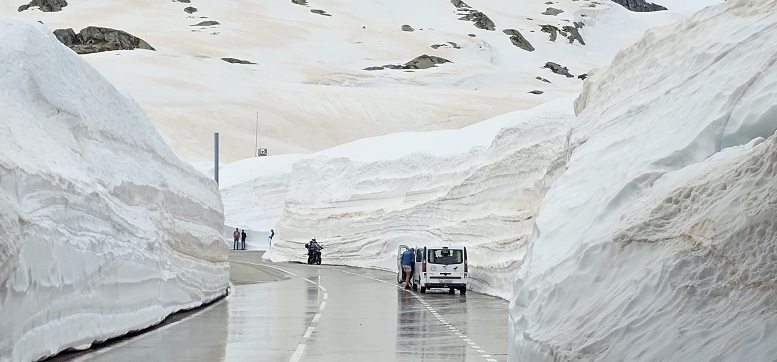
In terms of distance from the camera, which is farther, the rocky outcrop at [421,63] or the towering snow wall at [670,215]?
the rocky outcrop at [421,63]

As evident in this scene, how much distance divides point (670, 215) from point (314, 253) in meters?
45.7

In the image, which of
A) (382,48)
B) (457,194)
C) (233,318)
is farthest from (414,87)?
(233,318)

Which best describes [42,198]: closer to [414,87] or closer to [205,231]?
[205,231]

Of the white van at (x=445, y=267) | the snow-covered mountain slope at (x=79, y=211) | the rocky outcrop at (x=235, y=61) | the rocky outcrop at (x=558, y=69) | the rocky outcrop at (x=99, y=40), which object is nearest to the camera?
the snow-covered mountain slope at (x=79, y=211)

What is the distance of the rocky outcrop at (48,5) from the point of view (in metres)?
190

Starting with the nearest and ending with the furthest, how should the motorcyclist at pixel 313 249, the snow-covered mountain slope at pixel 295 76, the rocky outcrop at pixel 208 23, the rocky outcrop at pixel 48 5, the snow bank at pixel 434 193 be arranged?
the snow bank at pixel 434 193 < the motorcyclist at pixel 313 249 < the snow-covered mountain slope at pixel 295 76 < the rocky outcrop at pixel 208 23 < the rocky outcrop at pixel 48 5

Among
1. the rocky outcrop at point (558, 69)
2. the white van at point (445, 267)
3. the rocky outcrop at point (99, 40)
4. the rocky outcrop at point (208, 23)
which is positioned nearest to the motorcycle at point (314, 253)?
the white van at point (445, 267)

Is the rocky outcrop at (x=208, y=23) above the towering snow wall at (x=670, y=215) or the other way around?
the other way around

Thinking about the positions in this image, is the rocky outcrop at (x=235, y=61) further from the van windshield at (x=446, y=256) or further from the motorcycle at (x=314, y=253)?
the van windshield at (x=446, y=256)

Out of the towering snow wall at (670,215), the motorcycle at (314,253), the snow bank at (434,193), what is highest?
the towering snow wall at (670,215)

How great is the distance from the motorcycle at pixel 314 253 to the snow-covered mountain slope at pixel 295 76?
39.2 metres

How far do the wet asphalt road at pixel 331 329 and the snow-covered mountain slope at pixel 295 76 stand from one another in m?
64.9

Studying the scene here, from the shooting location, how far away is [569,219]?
15.3m

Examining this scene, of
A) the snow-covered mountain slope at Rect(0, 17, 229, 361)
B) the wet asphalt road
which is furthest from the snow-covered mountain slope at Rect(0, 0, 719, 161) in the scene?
the snow-covered mountain slope at Rect(0, 17, 229, 361)
